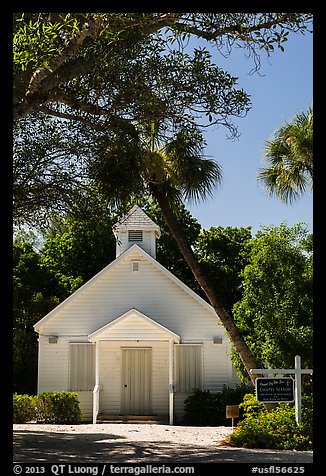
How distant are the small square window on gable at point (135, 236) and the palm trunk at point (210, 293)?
7.72 meters

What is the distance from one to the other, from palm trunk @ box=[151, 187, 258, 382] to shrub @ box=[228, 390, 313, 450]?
5.70ft

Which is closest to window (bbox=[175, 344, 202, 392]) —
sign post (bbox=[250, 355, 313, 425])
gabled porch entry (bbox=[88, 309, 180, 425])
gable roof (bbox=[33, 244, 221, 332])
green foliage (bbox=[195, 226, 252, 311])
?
gabled porch entry (bbox=[88, 309, 180, 425])

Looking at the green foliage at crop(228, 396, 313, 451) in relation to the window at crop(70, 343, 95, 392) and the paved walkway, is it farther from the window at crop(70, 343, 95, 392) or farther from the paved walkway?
the window at crop(70, 343, 95, 392)

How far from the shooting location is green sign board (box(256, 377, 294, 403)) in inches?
A: 517

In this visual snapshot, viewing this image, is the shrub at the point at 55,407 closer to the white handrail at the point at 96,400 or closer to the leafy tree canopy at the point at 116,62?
the white handrail at the point at 96,400

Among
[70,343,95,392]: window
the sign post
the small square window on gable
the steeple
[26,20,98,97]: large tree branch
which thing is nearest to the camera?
[26,20,98,97]: large tree branch

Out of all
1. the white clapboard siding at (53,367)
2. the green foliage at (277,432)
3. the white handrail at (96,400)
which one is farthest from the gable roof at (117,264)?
the green foliage at (277,432)

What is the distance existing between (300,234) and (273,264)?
997mm

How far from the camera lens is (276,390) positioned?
13219 mm

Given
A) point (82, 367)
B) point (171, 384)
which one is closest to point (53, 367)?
point (82, 367)

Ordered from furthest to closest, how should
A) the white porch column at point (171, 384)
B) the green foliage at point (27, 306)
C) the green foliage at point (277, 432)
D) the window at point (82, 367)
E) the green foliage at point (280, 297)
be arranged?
1. the green foliage at point (27, 306)
2. the window at point (82, 367)
3. the white porch column at point (171, 384)
4. the green foliage at point (280, 297)
5. the green foliage at point (277, 432)

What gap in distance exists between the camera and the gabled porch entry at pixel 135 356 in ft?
68.9
